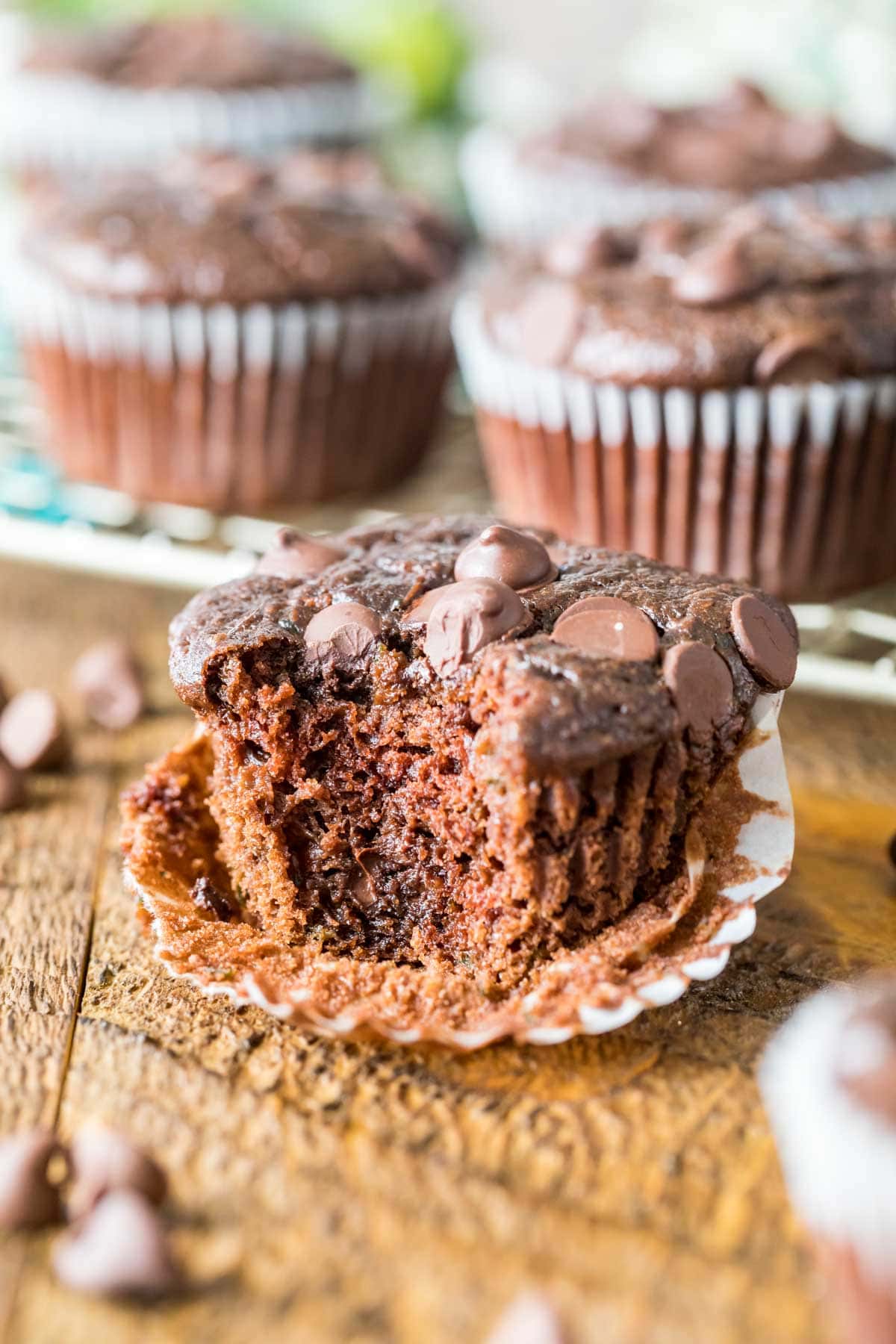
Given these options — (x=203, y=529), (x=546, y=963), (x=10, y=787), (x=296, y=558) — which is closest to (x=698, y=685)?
(x=546, y=963)

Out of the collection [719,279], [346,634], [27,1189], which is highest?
[719,279]

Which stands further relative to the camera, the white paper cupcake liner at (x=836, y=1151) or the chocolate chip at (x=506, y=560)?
the chocolate chip at (x=506, y=560)

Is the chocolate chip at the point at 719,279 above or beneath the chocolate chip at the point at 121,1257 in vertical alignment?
above

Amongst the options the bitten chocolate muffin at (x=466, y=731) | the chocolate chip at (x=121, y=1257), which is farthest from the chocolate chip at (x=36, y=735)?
the chocolate chip at (x=121, y=1257)

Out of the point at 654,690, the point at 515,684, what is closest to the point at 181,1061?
the point at 515,684

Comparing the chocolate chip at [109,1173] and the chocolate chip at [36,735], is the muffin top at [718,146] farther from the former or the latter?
the chocolate chip at [109,1173]

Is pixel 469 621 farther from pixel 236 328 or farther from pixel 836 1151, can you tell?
pixel 236 328

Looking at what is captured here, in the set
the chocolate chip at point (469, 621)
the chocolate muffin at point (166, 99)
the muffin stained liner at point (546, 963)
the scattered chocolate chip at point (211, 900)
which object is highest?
the chocolate chip at point (469, 621)

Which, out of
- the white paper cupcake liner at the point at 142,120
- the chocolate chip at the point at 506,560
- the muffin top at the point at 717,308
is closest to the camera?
the chocolate chip at the point at 506,560
